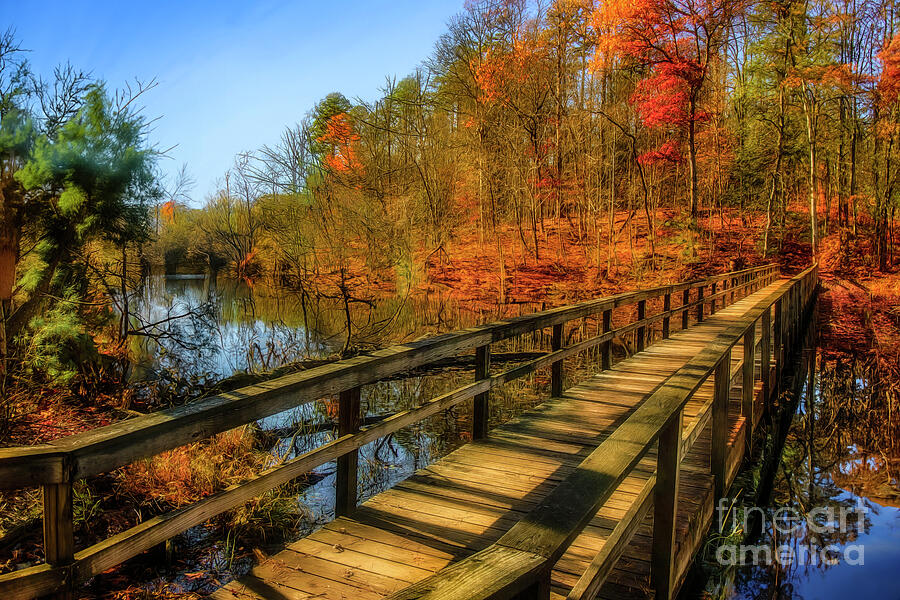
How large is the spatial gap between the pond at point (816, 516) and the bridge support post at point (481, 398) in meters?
1.98

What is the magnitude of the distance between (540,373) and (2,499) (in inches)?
369

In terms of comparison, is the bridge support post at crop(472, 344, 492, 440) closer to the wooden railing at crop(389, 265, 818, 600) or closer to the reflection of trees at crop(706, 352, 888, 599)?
the wooden railing at crop(389, 265, 818, 600)

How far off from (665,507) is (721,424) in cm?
163

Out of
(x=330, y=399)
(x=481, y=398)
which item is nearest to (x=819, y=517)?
(x=481, y=398)

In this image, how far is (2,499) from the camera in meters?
5.77

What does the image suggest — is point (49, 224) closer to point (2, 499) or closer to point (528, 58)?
point (2, 499)

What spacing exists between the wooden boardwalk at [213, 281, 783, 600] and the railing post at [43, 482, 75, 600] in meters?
1.05

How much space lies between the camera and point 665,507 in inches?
110

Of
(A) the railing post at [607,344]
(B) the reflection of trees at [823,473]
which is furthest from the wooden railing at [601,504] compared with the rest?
(A) the railing post at [607,344]

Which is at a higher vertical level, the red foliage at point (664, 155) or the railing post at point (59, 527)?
the red foliage at point (664, 155)

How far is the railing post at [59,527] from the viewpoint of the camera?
1.78m

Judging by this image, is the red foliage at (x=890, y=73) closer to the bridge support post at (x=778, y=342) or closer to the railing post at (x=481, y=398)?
the bridge support post at (x=778, y=342)

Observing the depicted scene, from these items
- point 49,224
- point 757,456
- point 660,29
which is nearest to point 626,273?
point 660,29

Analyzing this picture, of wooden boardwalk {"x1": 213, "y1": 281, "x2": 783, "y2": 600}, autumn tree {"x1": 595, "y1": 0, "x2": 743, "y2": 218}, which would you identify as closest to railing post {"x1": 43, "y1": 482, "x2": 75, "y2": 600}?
wooden boardwalk {"x1": 213, "y1": 281, "x2": 783, "y2": 600}
